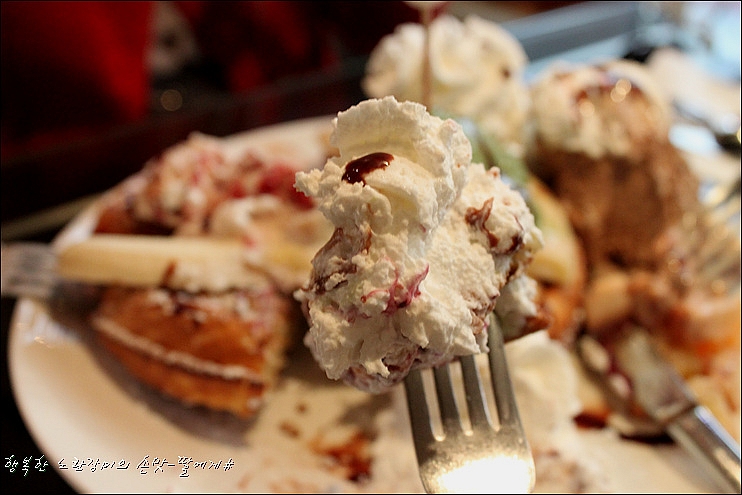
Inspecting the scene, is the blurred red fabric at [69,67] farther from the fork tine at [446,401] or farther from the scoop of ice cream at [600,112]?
the fork tine at [446,401]

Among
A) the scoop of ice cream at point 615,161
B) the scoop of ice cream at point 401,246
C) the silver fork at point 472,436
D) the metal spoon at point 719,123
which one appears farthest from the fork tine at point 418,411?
the metal spoon at point 719,123

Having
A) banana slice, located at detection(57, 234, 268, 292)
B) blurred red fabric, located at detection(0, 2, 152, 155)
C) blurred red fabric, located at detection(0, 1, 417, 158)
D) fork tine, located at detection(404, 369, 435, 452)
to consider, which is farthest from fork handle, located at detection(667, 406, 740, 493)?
blurred red fabric, located at detection(0, 2, 152, 155)

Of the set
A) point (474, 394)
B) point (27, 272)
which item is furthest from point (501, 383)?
point (27, 272)

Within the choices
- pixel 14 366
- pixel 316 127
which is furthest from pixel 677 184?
pixel 14 366

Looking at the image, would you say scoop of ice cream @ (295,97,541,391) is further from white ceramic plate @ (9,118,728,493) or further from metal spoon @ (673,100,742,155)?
metal spoon @ (673,100,742,155)

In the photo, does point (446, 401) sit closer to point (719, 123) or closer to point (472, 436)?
point (472, 436)

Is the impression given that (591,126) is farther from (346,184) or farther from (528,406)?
(346,184)
